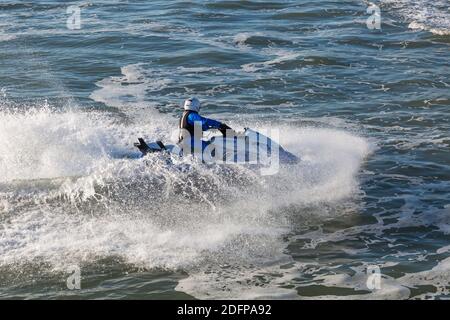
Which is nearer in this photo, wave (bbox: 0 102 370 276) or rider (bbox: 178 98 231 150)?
wave (bbox: 0 102 370 276)

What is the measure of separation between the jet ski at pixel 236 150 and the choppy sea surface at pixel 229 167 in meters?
0.24

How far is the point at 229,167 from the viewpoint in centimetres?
1761

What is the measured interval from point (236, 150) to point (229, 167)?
0.44 m

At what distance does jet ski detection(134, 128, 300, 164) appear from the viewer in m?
17.7

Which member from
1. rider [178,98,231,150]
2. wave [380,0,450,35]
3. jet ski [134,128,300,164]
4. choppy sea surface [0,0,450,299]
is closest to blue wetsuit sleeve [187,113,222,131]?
rider [178,98,231,150]

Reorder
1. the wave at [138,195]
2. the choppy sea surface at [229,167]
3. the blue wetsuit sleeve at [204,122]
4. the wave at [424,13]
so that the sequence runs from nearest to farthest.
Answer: the choppy sea surface at [229,167], the wave at [138,195], the blue wetsuit sleeve at [204,122], the wave at [424,13]

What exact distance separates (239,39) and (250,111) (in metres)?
8.16

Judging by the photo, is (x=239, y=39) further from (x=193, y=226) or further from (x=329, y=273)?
(x=329, y=273)

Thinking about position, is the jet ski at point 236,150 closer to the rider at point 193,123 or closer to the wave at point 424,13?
the rider at point 193,123

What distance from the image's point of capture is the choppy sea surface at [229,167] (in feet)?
44.2

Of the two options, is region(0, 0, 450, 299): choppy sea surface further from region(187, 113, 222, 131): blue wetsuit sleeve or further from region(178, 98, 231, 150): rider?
region(187, 113, 222, 131): blue wetsuit sleeve

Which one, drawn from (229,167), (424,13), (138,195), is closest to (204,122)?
(229,167)

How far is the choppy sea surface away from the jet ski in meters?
0.24

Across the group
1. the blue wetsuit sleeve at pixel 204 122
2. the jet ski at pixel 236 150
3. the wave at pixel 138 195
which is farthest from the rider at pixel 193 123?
the wave at pixel 138 195
